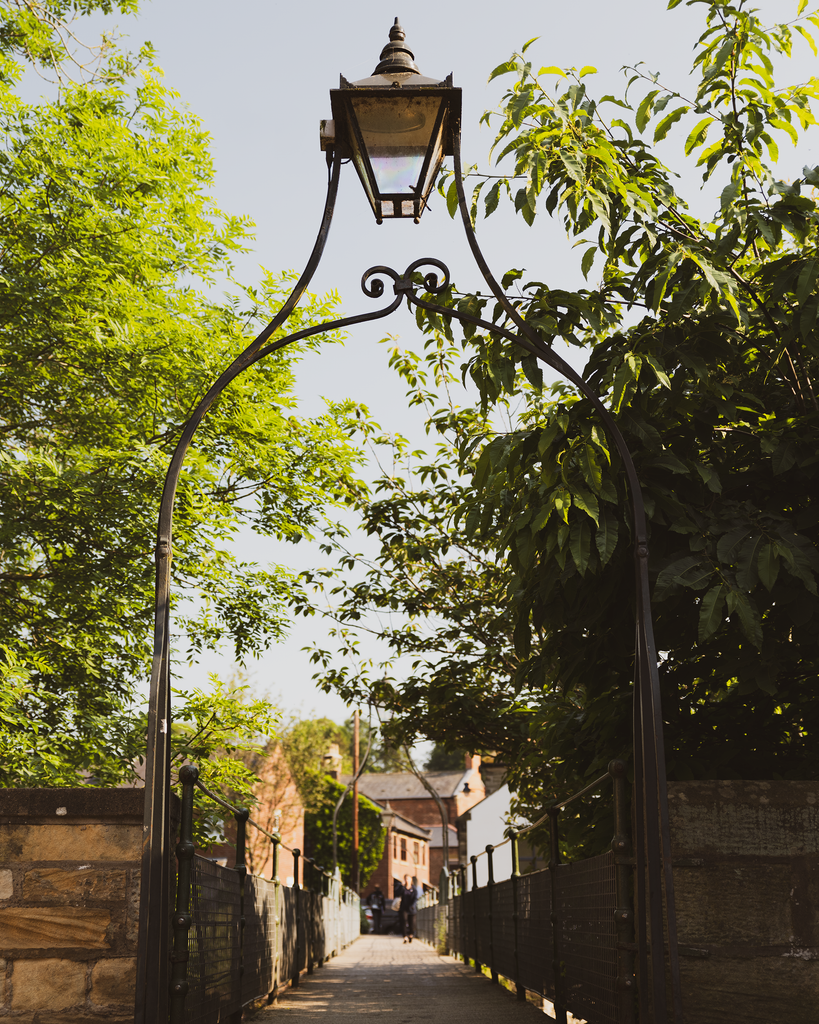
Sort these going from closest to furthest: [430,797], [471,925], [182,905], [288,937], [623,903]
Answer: [623,903]
[182,905]
[288,937]
[471,925]
[430,797]

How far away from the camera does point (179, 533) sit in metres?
11.1

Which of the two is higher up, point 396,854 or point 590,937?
point 590,937

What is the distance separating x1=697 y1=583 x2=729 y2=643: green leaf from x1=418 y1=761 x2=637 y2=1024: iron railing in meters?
0.83

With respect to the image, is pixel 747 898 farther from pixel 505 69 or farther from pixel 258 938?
pixel 258 938

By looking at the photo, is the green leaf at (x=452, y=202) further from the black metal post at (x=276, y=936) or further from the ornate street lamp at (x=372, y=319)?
the black metal post at (x=276, y=936)

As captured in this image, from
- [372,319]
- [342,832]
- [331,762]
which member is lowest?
[342,832]

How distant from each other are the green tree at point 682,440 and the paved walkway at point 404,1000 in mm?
2803

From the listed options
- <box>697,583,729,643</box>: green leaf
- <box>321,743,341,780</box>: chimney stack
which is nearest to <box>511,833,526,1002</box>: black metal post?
<box>697,583,729,643</box>: green leaf

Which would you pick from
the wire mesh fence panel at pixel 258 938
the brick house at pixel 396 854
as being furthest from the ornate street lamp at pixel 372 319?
the brick house at pixel 396 854

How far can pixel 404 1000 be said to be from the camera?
8086 mm

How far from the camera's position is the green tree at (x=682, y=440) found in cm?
416

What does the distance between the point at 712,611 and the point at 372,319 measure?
1.90 meters

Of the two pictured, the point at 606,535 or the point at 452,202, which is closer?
the point at 606,535

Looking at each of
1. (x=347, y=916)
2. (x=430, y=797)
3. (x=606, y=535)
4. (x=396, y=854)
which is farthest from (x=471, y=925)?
(x=430, y=797)
